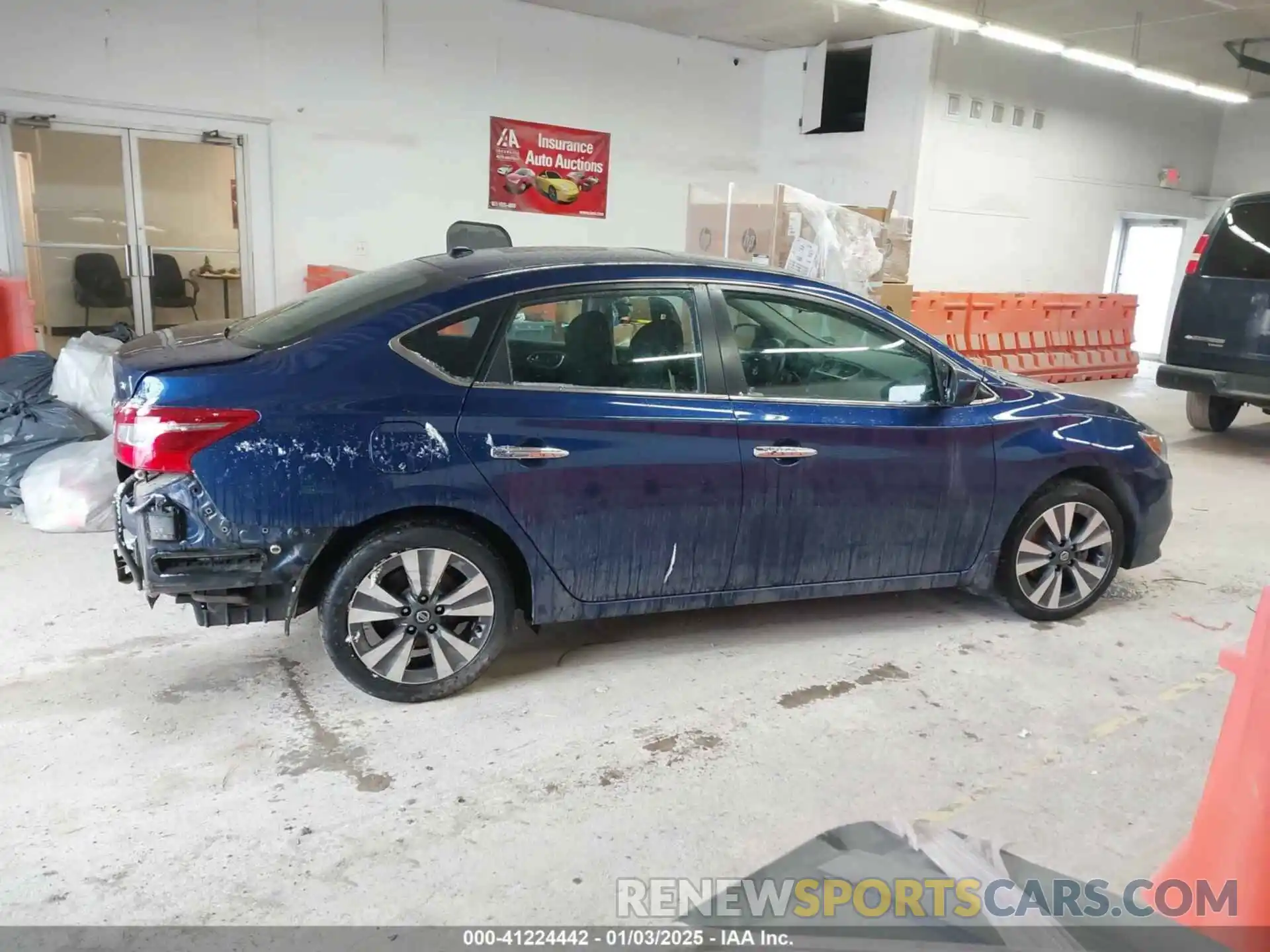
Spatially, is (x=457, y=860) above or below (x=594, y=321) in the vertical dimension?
below

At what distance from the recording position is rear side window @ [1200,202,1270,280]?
7.46 metres

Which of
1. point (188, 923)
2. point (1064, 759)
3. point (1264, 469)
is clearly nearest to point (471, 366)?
point (188, 923)

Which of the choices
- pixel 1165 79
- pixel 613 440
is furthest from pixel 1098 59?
pixel 613 440

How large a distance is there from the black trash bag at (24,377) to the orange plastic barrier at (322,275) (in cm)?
336

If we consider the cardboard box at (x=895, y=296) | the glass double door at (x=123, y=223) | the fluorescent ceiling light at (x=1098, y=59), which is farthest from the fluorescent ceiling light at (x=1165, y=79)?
the glass double door at (x=123, y=223)

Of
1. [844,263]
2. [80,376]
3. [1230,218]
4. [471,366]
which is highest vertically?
[1230,218]

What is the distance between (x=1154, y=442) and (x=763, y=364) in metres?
2.06

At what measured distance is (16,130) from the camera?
26.7 feet

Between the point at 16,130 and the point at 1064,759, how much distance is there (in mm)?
9359

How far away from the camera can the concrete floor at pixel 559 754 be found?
95.4 inches

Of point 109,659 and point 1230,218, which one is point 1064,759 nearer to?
point 109,659

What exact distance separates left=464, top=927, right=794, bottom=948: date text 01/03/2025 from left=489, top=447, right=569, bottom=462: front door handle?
1470mm

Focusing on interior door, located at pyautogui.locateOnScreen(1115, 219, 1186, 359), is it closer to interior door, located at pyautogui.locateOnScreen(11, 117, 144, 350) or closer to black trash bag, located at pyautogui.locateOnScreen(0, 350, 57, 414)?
interior door, located at pyautogui.locateOnScreen(11, 117, 144, 350)

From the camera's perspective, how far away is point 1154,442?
4316 millimetres
